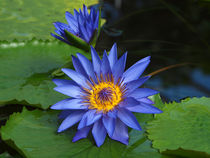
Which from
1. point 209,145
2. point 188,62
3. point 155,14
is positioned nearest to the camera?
point 209,145

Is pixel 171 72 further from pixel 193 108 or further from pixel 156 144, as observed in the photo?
pixel 156 144

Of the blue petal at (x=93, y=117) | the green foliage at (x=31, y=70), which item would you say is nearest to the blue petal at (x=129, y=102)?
the blue petal at (x=93, y=117)

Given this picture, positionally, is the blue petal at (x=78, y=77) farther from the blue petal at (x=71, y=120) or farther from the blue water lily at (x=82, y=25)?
the blue water lily at (x=82, y=25)

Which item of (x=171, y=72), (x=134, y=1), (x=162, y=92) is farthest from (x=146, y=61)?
(x=134, y=1)

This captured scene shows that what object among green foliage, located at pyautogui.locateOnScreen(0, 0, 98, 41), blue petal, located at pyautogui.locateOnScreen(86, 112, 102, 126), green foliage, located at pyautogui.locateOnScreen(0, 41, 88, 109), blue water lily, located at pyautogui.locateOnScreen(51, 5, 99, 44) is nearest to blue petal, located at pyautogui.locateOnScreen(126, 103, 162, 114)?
blue petal, located at pyautogui.locateOnScreen(86, 112, 102, 126)

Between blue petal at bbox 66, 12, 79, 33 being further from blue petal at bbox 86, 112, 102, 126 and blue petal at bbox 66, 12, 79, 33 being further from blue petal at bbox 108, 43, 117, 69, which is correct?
blue petal at bbox 86, 112, 102, 126

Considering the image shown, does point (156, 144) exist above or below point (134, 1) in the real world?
below

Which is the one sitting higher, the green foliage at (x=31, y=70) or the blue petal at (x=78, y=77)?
the blue petal at (x=78, y=77)
